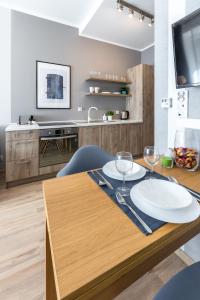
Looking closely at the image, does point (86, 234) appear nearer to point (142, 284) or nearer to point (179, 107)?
point (142, 284)

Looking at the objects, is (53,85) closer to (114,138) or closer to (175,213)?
(114,138)

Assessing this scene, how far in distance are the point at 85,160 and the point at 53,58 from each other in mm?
2688

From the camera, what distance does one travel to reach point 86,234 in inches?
21.9

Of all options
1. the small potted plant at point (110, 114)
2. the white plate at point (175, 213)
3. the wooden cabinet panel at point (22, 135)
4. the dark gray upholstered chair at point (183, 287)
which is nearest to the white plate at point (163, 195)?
the white plate at point (175, 213)

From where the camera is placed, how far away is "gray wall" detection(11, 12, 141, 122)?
9.64 feet

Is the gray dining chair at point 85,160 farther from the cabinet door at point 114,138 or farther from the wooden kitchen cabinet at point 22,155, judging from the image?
the cabinet door at point 114,138

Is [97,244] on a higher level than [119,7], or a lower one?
lower

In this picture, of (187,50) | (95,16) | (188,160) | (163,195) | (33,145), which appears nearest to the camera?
(163,195)

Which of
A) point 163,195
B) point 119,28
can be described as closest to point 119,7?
point 119,28

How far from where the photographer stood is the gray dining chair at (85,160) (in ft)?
4.20

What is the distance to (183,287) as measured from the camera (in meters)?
0.64

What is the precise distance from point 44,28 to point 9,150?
2281 millimetres

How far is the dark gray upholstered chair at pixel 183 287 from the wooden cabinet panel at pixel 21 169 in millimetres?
2393

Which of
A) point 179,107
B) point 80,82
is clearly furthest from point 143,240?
point 80,82
